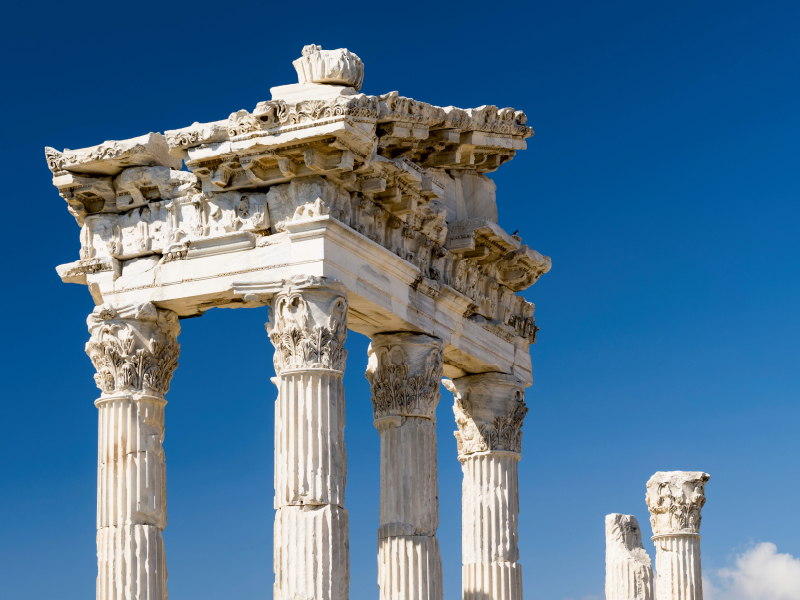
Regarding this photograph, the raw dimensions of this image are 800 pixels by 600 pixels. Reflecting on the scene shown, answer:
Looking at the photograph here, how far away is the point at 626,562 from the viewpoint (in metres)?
41.2

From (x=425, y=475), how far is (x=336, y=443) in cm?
376

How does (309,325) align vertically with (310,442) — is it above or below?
above

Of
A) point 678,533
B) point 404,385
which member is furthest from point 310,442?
point 678,533

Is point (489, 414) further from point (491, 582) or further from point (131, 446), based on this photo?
point (131, 446)

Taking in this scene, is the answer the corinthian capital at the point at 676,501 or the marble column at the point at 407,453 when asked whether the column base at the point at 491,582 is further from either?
the corinthian capital at the point at 676,501

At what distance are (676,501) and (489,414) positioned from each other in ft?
15.0

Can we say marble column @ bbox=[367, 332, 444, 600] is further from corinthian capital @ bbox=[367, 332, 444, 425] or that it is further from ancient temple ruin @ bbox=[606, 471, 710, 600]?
ancient temple ruin @ bbox=[606, 471, 710, 600]

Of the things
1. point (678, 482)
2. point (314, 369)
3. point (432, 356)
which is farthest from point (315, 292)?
point (678, 482)

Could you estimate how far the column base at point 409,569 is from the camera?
37812 mm

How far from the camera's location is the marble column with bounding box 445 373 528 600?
41.4 metres

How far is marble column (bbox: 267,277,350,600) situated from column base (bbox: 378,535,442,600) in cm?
272

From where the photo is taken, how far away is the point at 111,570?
36625 mm

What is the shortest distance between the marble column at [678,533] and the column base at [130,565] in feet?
38.5

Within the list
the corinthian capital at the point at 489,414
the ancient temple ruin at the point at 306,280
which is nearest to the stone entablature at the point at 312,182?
the ancient temple ruin at the point at 306,280
